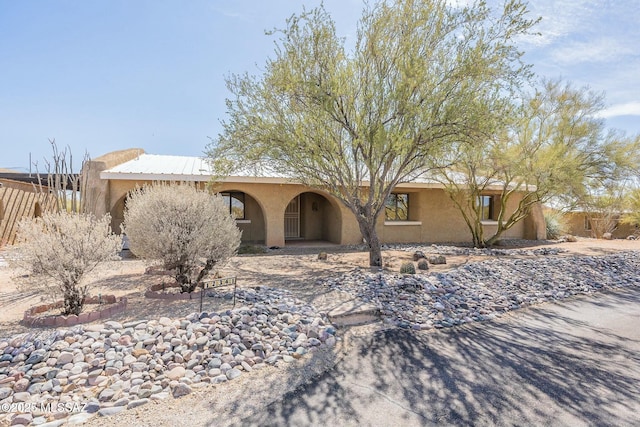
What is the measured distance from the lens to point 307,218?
17.3 m

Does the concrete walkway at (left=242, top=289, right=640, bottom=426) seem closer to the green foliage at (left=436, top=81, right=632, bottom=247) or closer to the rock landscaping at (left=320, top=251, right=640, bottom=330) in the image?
the rock landscaping at (left=320, top=251, right=640, bottom=330)

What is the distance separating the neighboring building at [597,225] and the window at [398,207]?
45.4ft

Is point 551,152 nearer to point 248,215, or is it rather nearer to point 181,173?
point 248,215

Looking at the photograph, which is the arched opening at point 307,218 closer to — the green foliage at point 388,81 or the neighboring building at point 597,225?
the green foliage at point 388,81

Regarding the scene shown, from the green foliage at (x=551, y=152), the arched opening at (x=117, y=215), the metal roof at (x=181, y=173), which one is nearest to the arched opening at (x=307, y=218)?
the metal roof at (x=181, y=173)

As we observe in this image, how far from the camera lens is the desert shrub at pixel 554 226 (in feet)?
60.6

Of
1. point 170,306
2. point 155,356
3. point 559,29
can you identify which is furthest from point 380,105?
point 155,356

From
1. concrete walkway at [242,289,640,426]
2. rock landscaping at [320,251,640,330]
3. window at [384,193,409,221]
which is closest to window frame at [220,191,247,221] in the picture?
window at [384,193,409,221]

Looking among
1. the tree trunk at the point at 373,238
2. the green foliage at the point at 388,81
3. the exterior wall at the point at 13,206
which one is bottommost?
the tree trunk at the point at 373,238

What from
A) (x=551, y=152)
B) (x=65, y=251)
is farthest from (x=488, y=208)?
(x=65, y=251)

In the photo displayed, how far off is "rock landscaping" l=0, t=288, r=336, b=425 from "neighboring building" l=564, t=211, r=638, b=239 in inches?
999

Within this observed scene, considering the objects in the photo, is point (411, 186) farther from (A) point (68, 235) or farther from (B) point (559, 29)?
(A) point (68, 235)

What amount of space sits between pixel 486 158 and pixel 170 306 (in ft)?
40.8

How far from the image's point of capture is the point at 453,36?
7922mm
